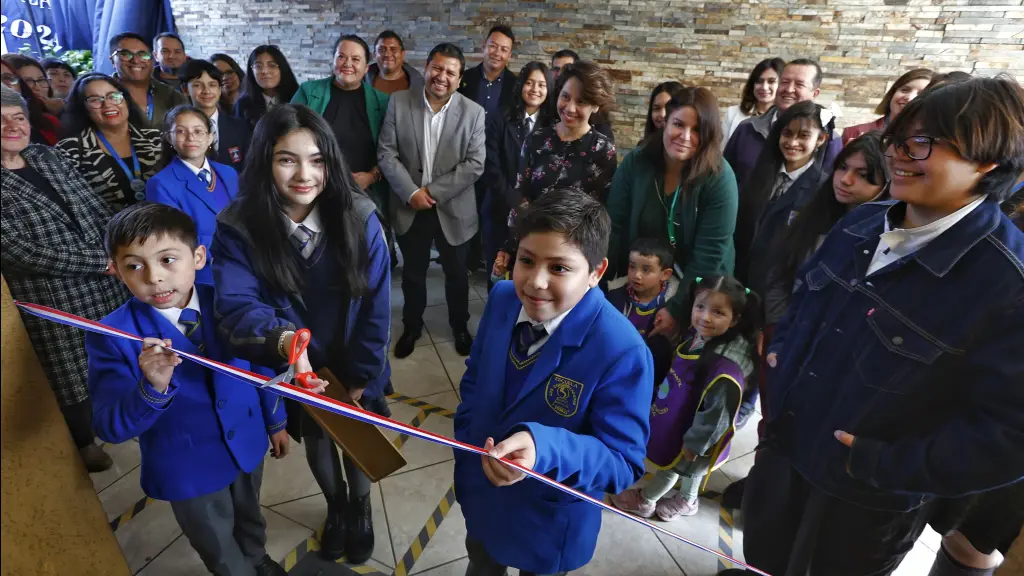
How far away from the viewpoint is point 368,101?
11.5ft

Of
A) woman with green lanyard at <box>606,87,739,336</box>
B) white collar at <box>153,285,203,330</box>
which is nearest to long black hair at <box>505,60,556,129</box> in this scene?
woman with green lanyard at <box>606,87,739,336</box>

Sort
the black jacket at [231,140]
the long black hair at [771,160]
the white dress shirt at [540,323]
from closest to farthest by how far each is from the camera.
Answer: the white dress shirt at [540,323] < the long black hair at [771,160] < the black jacket at [231,140]

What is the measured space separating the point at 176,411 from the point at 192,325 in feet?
0.81

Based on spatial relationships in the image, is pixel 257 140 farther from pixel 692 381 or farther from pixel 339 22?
pixel 339 22

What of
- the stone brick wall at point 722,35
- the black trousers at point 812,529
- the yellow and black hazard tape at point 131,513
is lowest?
the yellow and black hazard tape at point 131,513

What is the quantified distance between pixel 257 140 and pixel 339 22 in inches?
203

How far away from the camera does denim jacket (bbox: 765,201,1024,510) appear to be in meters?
1.04

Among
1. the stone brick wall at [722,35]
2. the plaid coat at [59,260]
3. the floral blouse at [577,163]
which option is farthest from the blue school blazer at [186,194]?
the stone brick wall at [722,35]

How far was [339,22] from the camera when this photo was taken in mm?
5949

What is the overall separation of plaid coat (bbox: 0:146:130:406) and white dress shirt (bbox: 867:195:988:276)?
8.71 ft

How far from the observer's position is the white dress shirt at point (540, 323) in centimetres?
128

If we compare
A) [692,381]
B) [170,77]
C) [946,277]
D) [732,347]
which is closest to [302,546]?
[692,381]

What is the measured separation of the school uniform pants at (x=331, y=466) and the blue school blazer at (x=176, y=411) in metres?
0.27

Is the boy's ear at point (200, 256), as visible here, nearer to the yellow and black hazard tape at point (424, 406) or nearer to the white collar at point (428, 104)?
the yellow and black hazard tape at point (424, 406)
